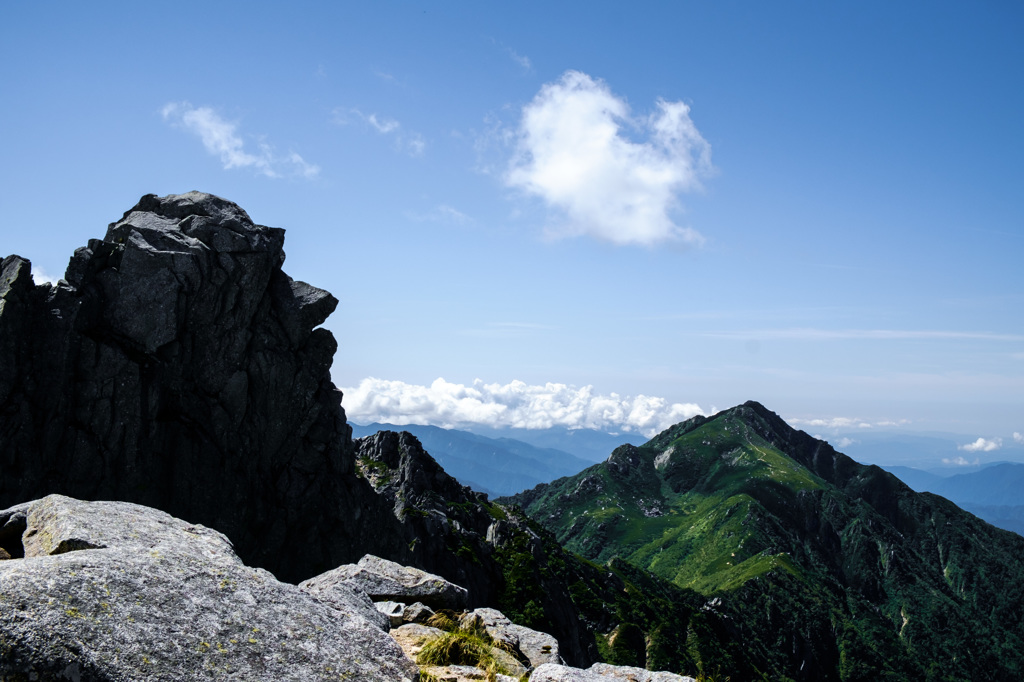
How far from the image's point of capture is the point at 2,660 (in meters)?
7.76

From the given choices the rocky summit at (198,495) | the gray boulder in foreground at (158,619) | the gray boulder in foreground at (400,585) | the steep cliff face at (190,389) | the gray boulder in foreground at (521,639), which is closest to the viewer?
the gray boulder in foreground at (158,619)

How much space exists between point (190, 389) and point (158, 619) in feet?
160

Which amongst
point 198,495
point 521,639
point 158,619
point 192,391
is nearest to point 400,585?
point 521,639

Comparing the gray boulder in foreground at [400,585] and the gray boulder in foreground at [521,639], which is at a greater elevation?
the gray boulder in foreground at [400,585]

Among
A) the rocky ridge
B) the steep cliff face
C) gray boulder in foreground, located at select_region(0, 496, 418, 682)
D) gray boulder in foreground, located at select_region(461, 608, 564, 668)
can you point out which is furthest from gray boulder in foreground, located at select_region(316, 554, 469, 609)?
the steep cliff face

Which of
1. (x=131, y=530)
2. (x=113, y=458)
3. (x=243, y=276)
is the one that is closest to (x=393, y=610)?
(x=131, y=530)

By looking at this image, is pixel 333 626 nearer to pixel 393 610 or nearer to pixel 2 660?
pixel 2 660

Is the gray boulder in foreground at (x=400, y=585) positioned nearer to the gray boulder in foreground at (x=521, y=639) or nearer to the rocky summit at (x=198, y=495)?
the rocky summit at (x=198, y=495)

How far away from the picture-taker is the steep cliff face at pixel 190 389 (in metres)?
45.3

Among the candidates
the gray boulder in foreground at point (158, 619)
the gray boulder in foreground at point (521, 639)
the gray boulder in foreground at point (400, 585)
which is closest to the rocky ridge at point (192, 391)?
the gray boulder in foreground at point (400, 585)

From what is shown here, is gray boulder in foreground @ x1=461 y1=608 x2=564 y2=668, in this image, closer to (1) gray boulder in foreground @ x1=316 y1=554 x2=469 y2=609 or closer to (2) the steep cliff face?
(1) gray boulder in foreground @ x1=316 y1=554 x2=469 y2=609

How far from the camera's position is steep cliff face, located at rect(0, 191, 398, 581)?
45.3m

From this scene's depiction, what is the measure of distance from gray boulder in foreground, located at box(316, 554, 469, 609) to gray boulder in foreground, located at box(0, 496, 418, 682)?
31.6 ft

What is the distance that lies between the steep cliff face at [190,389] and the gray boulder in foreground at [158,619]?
40567 millimetres
